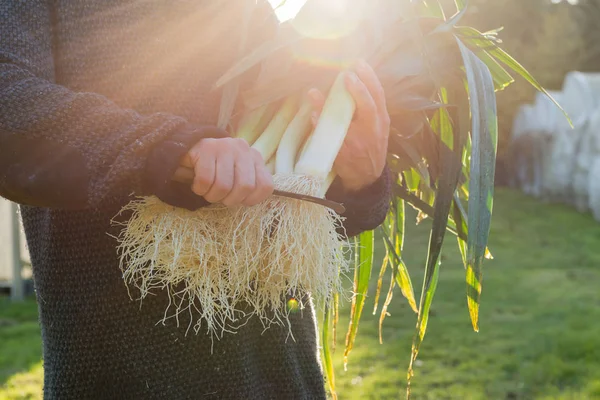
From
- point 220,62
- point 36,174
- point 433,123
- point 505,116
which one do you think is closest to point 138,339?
point 36,174

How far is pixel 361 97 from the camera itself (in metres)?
1.11

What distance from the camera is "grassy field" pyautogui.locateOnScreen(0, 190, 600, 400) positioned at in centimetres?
376

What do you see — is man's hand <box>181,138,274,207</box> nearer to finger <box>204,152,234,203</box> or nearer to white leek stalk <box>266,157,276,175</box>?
finger <box>204,152,234,203</box>

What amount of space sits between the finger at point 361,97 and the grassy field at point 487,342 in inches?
107

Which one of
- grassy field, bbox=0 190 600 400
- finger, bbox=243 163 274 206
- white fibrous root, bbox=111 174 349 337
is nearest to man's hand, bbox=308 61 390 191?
white fibrous root, bbox=111 174 349 337

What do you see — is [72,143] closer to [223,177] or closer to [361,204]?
[223,177]

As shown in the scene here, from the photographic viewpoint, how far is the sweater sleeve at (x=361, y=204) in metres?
1.21

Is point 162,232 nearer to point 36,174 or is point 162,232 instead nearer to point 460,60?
point 36,174

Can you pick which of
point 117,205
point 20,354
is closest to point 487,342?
point 20,354

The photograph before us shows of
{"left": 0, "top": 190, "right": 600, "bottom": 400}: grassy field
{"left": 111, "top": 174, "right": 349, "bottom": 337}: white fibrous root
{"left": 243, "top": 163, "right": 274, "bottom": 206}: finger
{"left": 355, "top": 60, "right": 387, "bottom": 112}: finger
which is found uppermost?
{"left": 355, "top": 60, "right": 387, "bottom": 112}: finger

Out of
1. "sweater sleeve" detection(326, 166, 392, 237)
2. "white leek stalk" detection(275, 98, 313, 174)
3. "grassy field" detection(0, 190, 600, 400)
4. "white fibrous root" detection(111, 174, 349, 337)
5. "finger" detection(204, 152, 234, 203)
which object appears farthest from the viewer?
"grassy field" detection(0, 190, 600, 400)

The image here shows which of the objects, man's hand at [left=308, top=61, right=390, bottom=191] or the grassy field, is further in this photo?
the grassy field

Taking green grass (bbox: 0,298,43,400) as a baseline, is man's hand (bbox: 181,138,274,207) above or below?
above

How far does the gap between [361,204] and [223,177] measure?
0.39m
